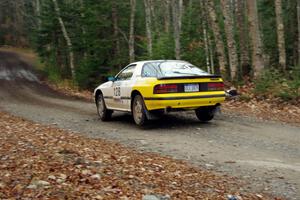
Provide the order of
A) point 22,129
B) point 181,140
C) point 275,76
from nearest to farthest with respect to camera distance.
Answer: point 181,140 < point 22,129 < point 275,76

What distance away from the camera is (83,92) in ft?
75.3

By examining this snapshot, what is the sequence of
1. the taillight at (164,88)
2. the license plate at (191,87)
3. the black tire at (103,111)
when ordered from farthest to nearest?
the black tire at (103,111) < the license plate at (191,87) < the taillight at (164,88)

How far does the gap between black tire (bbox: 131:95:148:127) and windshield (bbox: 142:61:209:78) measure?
0.64 m

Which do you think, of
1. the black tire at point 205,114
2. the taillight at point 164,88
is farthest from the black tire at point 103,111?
the taillight at point 164,88

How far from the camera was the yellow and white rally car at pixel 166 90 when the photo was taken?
31.8 feet

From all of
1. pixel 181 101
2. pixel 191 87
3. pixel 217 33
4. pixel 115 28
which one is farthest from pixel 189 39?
pixel 181 101

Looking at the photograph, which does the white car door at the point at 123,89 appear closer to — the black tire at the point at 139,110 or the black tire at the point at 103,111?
the black tire at the point at 139,110

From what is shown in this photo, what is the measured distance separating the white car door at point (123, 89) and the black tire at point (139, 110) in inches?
11.0

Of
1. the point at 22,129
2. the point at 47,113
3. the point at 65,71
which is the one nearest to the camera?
the point at 22,129

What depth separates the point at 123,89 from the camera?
1102cm


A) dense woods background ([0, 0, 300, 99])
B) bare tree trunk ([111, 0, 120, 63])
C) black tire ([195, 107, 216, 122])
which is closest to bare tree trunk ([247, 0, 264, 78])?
dense woods background ([0, 0, 300, 99])

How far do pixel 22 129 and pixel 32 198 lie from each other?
5.82 metres

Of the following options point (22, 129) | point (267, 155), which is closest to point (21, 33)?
point (22, 129)

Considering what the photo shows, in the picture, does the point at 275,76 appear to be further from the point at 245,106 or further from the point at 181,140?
the point at 181,140
